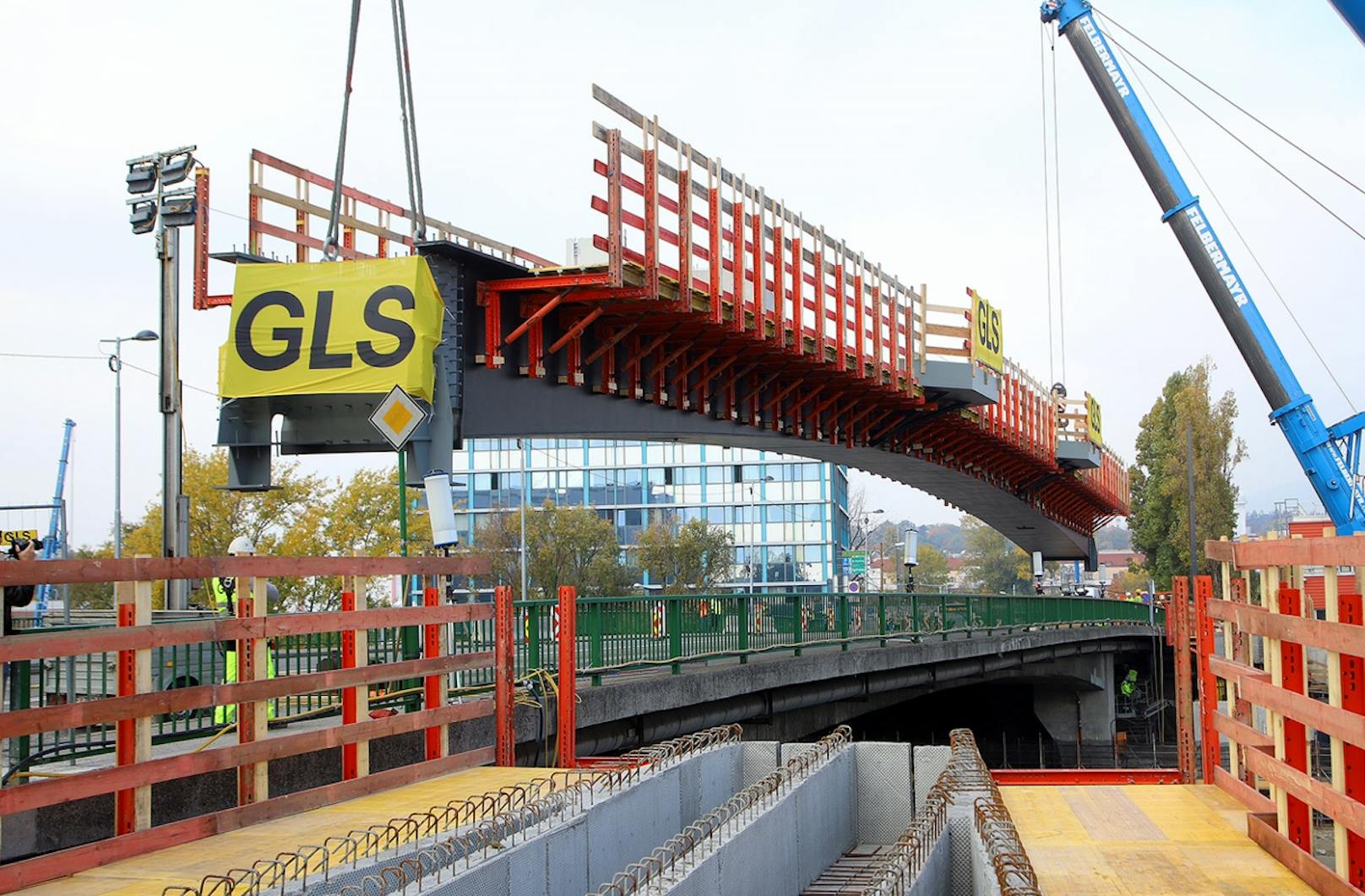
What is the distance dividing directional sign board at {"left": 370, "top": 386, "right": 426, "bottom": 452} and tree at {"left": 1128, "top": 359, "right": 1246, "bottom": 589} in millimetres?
60565

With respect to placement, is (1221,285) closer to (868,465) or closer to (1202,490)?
(868,465)

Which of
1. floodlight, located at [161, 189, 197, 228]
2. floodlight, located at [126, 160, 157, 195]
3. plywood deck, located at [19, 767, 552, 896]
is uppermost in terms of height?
floodlight, located at [126, 160, 157, 195]

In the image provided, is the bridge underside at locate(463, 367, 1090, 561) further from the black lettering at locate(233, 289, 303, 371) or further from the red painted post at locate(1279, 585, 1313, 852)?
the red painted post at locate(1279, 585, 1313, 852)

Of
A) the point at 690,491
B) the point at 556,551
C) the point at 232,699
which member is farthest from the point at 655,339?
the point at 690,491

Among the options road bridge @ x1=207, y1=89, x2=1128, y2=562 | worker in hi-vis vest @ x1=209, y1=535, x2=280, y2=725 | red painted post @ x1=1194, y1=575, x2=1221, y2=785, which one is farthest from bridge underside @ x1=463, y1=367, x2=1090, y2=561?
red painted post @ x1=1194, y1=575, x2=1221, y2=785

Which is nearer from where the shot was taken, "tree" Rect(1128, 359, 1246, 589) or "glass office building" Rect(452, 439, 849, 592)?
"tree" Rect(1128, 359, 1246, 589)

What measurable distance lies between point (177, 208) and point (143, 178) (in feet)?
4.66

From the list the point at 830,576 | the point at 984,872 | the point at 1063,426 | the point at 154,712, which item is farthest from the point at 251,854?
the point at 830,576

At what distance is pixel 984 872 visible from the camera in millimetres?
6859

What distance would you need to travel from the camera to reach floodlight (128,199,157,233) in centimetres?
2372

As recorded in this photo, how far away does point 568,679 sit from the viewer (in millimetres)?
12727

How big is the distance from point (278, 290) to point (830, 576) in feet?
288

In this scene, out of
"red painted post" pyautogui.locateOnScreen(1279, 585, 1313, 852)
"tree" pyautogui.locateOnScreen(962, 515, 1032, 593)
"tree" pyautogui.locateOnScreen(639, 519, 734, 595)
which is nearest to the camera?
"red painted post" pyautogui.locateOnScreen(1279, 585, 1313, 852)

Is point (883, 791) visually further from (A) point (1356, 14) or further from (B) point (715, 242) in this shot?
(A) point (1356, 14)
